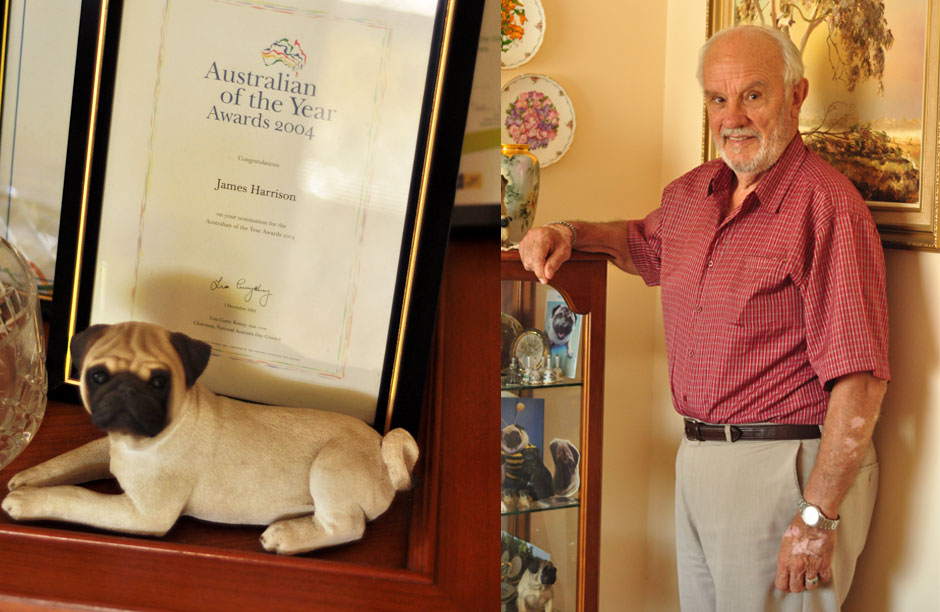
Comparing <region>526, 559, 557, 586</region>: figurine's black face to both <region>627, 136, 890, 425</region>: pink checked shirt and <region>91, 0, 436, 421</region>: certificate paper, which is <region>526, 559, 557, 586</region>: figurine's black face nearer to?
<region>627, 136, 890, 425</region>: pink checked shirt

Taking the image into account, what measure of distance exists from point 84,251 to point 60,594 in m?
0.18

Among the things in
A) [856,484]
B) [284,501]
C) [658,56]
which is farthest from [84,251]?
[658,56]

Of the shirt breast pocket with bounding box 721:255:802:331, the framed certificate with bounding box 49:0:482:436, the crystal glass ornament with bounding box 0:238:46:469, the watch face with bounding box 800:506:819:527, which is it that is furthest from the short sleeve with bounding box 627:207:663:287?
the crystal glass ornament with bounding box 0:238:46:469

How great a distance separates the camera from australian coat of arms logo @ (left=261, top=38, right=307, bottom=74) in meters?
0.42

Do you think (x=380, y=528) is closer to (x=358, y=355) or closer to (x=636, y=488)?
(x=358, y=355)

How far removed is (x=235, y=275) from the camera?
0.42 meters

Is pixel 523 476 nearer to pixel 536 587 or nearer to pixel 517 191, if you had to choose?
pixel 536 587

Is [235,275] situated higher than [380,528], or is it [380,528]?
[235,275]

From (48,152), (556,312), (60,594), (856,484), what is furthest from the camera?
(556,312)

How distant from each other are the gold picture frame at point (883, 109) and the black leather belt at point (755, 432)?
1.43 feet

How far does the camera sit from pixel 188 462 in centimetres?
37

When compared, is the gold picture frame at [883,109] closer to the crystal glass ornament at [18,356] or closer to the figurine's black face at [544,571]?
the figurine's black face at [544,571]

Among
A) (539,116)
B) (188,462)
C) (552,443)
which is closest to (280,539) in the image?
(188,462)

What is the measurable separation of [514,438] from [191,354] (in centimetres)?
163
